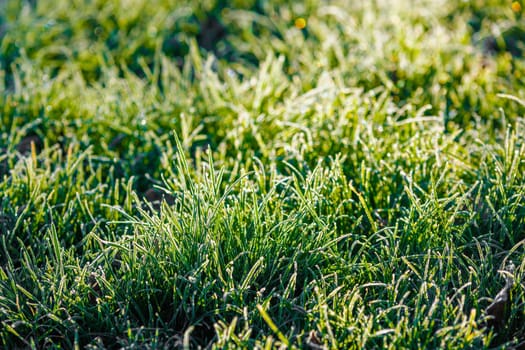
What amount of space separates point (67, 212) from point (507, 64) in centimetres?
256

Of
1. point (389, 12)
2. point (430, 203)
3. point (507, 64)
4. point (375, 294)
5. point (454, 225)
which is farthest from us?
point (389, 12)

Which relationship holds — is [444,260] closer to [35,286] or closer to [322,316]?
[322,316]

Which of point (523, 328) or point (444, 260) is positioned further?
point (444, 260)

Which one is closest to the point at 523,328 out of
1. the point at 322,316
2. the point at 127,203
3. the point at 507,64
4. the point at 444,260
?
the point at 444,260

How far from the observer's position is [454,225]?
2389 mm

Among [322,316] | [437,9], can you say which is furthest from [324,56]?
[322,316]

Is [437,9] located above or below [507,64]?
above

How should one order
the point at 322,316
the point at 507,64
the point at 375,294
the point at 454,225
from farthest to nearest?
the point at 507,64 < the point at 454,225 < the point at 375,294 < the point at 322,316

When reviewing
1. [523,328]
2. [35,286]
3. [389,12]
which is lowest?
[523,328]

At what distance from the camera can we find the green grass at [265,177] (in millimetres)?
2002

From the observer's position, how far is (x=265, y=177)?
2.46 metres

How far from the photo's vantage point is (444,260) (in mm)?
2145

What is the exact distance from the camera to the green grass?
200 cm

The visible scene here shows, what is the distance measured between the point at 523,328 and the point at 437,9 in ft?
8.54
